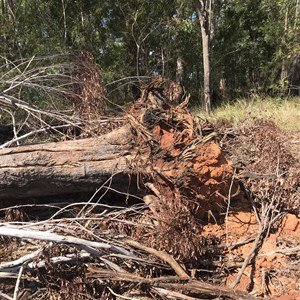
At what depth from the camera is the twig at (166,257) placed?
2.43 metres

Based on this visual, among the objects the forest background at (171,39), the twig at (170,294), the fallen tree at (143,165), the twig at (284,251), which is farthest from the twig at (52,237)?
the forest background at (171,39)

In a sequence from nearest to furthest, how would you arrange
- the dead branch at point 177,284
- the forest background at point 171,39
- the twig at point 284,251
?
the dead branch at point 177,284 → the twig at point 284,251 → the forest background at point 171,39

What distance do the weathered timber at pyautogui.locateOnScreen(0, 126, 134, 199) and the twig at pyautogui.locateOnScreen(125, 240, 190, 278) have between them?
0.61 meters

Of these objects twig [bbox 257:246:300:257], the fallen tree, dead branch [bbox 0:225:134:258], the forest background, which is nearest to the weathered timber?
the fallen tree

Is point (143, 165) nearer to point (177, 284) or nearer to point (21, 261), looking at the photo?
point (177, 284)

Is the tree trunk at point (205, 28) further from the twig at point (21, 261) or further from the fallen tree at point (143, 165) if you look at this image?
the twig at point (21, 261)

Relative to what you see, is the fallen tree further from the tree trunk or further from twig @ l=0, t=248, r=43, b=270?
the tree trunk

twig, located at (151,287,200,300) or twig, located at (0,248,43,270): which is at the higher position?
twig, located at (0,248,43,270)

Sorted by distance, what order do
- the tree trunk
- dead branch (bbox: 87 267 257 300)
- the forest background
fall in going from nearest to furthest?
dead branch (bbox: 87 267 257 300) < the tree trunk < the forest background

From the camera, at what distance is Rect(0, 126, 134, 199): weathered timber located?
9.70 feet

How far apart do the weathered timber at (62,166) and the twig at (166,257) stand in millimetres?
611

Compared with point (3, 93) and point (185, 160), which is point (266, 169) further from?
point (3, 93)

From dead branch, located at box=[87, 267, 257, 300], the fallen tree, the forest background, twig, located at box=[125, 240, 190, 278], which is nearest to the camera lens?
dead branch, located at box=[87, 267, 257, 300]

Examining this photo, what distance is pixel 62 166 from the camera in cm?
298
